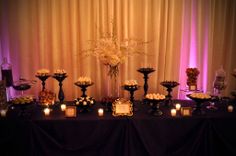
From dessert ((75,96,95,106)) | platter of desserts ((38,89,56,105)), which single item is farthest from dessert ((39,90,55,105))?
dessert ((75,96,95,106))

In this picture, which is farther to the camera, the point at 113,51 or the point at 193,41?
the point at 193,41

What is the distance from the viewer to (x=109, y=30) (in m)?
3.20

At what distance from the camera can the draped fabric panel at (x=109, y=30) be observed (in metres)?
3.16

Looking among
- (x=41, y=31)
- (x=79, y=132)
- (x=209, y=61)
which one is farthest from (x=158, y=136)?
(x=41, y=31)

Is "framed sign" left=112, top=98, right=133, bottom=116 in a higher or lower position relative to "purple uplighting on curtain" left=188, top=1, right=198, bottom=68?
lower

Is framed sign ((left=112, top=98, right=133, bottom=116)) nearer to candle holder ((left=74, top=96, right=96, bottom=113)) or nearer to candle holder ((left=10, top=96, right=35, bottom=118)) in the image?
candle holder ((left=74, top=96, right=96, bottom=113))

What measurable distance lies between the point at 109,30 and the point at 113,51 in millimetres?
558

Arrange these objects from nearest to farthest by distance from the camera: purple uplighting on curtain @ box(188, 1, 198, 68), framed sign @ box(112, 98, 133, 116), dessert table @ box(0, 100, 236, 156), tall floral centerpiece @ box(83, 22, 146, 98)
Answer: dessert table @ box(0, 100, 236, 156), framed sign @ box(112, 98, 133, 116), tall floral centerpiece @ box(83, 22, 146, 98), purple uplighting on curtain @ box(188, 1, 198, 68)

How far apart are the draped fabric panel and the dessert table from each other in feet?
2.81

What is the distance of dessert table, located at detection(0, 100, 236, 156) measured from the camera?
2.43 meters

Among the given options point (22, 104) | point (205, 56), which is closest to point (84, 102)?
point (22, 104)

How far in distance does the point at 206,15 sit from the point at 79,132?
229 cm

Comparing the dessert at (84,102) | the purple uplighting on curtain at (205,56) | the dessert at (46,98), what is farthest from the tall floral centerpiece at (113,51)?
the purple uplighting on curtain at (205,56)

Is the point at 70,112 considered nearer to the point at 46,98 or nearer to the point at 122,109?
the point at 46,98
